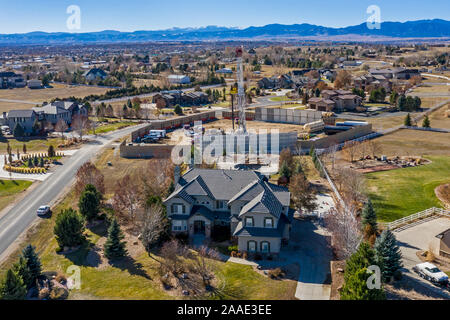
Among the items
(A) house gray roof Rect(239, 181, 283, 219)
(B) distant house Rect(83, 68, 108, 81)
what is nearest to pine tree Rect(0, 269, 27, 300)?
(A) house gray roof Rect(239, 181, 283, 219)

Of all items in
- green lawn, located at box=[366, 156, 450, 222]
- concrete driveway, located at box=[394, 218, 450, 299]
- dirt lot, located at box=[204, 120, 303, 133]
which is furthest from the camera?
dirt lot, located at box=[204, 120, 303, 133]

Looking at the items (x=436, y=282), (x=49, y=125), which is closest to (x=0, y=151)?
(x=49, y=125)

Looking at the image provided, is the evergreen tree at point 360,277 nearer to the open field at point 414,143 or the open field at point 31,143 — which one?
the open field at point 414,143

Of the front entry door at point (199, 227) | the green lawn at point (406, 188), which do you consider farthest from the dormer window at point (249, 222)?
the green lawn at point (406, 188)

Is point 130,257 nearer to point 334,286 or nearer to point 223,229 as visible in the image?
point 223,229

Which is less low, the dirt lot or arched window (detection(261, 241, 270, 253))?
the dirt lot

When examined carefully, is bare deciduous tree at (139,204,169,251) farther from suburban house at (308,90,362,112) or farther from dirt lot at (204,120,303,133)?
suburban house at (308,90,362,112)
